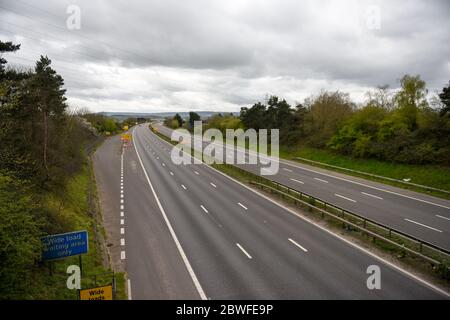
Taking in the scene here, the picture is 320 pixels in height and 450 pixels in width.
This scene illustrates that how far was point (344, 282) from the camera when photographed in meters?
13.0

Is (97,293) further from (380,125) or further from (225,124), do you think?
(225,124)

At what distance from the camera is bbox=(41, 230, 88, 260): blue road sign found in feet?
40.0

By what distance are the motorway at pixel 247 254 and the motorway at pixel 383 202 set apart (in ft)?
15.5

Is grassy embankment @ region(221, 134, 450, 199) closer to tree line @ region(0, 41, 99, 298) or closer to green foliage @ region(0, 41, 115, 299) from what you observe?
green foliage @ region(0, 41, 115, 299)

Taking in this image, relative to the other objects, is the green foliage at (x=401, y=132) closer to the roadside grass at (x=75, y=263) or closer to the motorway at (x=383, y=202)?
the motorway at (x=383, y=202)

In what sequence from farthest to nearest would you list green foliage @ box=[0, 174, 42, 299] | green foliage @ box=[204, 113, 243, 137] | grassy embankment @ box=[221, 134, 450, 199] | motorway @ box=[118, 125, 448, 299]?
green foliage @ box=[204, 113, 243, 137] → grassy embankment @ box=[221, 134, 450, 199] → motorway @ box=[118, 125, 448, 299] → green foliage @ box=[0, 174, 42, 299]

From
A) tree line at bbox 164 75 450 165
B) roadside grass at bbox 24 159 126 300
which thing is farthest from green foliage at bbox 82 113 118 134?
roadside grass at bbox 24 159 126 300

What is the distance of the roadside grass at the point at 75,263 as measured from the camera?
12159 millimetres

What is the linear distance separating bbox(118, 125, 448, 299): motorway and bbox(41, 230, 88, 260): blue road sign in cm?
265

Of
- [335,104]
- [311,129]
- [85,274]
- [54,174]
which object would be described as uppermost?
[335,104]

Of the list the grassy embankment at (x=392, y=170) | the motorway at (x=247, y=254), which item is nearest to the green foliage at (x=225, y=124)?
the grassy embankment at (x=392, y=170)

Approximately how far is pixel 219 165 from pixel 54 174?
74.0ft
